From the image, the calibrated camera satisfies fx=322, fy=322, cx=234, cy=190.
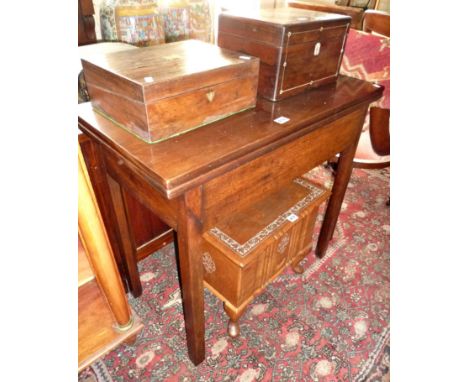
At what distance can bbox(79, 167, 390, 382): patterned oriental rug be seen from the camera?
1350 millimetres

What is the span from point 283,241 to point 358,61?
1.39m

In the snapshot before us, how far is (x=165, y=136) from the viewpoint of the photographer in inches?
34.1

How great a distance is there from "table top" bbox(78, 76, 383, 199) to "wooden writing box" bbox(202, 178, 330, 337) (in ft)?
1.39

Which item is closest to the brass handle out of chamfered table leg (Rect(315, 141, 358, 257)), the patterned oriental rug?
chamfered table leg (Rect(315, 141, 358, 257))

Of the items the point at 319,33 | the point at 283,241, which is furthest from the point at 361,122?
the point at 283,241

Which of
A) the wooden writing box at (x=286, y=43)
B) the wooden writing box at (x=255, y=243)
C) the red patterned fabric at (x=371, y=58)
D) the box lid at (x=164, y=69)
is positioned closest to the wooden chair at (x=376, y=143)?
the red patterned fabric at (x=371, y=58)

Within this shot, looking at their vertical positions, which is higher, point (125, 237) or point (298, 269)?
point (125, 237)

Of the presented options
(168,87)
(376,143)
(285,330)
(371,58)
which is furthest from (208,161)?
(371,58)

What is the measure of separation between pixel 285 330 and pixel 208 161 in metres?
1.05

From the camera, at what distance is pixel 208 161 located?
806 millimetres

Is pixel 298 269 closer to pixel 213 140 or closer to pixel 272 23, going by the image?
pixel 213 140

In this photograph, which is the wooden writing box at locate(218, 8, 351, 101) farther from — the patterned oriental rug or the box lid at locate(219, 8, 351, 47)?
the patterned oriental rug
